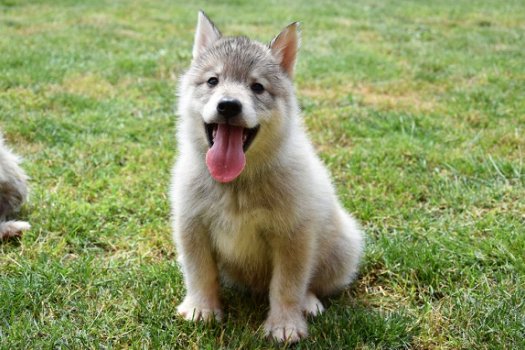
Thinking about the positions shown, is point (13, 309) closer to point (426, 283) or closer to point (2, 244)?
point (2, 244)

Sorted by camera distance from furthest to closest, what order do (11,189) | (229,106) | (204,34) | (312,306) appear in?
(11,189)
(204,34)
(312,306)
(229,106)

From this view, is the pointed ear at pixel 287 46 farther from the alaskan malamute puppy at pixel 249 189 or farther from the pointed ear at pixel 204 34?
the pointed ear at pixel 204 34

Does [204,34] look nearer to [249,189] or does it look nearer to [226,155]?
[226,155]

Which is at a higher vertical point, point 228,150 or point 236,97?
point 236,97

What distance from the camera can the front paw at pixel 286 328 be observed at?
3.06m

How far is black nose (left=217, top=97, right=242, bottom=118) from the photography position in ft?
9.52

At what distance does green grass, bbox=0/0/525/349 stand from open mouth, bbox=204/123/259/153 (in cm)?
95

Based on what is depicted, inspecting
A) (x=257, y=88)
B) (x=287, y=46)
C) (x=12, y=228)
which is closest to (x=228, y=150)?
(x=257, y=88)

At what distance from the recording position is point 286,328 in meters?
3.09

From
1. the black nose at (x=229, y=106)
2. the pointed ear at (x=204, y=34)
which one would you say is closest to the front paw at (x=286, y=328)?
the black nose at (x=229, y=106)

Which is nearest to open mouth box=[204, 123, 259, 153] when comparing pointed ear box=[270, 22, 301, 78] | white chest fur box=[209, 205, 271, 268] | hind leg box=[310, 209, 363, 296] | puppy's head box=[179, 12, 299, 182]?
puppy's head box=[179, 12, 299, 182]

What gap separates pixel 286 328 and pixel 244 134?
40.5 inches

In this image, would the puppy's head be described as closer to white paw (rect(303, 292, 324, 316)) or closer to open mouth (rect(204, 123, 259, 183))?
open mouth (rect(204, 123, 259, 183))

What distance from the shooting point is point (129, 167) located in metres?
5.19
